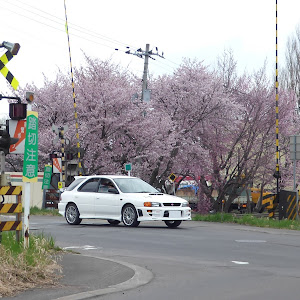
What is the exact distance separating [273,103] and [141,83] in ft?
29.5

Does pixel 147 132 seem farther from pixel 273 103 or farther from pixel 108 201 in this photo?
pixel 108 201

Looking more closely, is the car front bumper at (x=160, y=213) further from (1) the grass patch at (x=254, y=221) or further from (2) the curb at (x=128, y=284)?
(2) the curb at (x=128, y=284)

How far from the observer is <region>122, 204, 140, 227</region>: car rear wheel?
19516 mm

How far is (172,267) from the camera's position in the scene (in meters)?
10.7

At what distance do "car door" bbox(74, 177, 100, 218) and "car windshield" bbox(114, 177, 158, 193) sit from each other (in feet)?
2.59

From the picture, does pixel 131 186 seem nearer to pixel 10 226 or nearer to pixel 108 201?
pixel 108 201

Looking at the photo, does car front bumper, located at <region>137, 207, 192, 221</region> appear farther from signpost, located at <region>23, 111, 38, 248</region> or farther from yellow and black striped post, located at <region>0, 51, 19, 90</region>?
signpost, located at <region>23, 111, 38, 248</region>

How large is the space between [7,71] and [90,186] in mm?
9571

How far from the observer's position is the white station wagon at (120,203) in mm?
19234

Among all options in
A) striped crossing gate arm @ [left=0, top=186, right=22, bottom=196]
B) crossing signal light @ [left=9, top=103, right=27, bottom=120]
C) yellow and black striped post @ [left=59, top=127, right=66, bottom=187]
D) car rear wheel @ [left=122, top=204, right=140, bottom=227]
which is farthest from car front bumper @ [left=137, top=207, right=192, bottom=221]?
yellow and black striped post @ [left=59, top=127, right=66, bottom=187]

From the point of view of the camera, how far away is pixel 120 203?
19859 millimetres

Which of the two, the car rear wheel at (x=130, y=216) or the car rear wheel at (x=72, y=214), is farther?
the car rear wheel at (x=72, y=214)

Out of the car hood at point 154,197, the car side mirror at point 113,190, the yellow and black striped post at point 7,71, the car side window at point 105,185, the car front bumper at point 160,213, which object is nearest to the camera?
the yellow and black striped post at point 7,71

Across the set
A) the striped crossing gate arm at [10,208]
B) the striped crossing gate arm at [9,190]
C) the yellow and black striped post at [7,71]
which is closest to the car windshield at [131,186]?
the yellow and black striped post at [7,71]
